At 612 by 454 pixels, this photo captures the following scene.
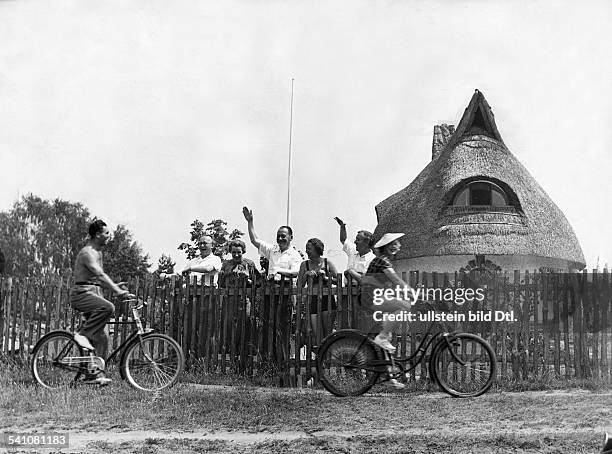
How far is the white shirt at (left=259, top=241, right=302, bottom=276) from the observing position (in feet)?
20.3

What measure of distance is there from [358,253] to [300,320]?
1117mm

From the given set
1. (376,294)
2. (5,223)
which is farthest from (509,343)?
(5,223)

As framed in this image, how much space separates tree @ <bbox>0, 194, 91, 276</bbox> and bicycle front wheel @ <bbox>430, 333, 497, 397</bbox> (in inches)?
93.3

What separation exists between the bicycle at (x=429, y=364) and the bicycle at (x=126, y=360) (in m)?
1.04

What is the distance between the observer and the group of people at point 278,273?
15.1ft

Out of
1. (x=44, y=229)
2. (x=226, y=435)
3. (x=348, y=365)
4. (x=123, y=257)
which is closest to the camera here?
(x=226, y=435)

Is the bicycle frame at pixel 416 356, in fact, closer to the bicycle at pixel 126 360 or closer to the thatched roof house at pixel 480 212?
the bicycle at pixel 126 360

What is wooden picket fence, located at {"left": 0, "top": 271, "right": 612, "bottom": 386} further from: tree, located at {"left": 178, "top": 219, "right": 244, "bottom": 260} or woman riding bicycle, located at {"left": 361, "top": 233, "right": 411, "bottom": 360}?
tree, located at {"left": 178, "top": 219, "right": 244, "bottom": 260}

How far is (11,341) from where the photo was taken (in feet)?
20.6

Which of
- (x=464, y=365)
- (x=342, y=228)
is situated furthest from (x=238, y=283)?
(x=464, y=365)

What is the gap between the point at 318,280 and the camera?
591cm

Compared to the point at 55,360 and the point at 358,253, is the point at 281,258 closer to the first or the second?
the point at 358,253

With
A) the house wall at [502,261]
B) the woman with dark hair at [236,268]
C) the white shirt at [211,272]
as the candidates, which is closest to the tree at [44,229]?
the white shirt at [211,272]

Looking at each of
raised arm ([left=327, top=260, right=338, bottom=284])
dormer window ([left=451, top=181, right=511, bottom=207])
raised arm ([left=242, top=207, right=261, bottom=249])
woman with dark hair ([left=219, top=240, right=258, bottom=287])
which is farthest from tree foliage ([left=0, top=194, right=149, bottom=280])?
dormer window ([left=451, top=181, right=511, bottom=207])
